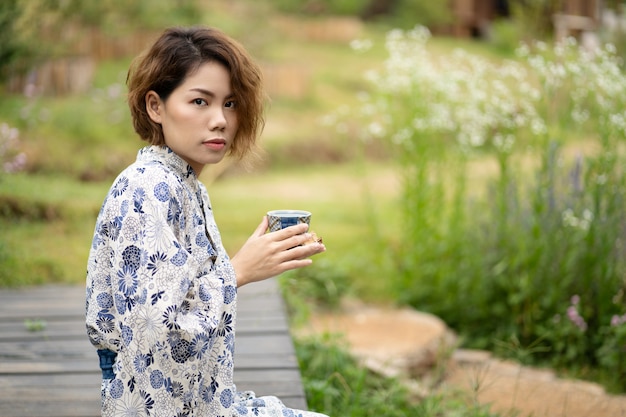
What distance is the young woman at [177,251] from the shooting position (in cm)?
143

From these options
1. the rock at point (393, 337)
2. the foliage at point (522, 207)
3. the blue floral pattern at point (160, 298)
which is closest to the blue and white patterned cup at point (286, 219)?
the blue floral pattern at point (160, 298)

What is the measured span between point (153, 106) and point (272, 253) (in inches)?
16.6

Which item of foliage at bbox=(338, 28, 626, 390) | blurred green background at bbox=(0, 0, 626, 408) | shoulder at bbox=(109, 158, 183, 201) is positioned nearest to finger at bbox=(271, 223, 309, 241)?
shoulder at bbox=(109, 158, 183, 201)

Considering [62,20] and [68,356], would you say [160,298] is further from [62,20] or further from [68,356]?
[62,20]

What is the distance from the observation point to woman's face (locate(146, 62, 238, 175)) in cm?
157

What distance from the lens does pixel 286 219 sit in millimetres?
1558

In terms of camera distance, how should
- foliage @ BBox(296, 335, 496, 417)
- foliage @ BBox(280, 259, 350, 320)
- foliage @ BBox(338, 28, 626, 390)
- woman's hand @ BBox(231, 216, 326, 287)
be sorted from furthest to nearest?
foliage @ BBox(280, 259, 350, 320) → foliage @ BBox(338, 28, 626, 390) → foliage @ BBox(296, 335, 496, 417) → woman's hand @ BBox(231, 216, 326, 287)

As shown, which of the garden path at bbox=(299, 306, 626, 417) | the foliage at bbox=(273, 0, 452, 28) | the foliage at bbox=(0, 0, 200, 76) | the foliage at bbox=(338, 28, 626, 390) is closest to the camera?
the garden path at bbox=(299, 306, 626, 417)

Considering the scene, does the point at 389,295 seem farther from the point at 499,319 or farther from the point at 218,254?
the point at 218,254

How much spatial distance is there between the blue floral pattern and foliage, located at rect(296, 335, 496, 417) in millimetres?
1172

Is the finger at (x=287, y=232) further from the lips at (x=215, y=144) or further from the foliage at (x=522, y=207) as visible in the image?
the foliage at (x=522, y=207)

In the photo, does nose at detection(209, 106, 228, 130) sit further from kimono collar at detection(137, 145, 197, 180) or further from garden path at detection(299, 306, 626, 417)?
garden path at detection(299, 306, 626, 417)

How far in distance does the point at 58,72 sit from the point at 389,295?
4935mm

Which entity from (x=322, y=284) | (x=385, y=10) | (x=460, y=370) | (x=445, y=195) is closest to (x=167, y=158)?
(x=460, y=370)
